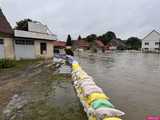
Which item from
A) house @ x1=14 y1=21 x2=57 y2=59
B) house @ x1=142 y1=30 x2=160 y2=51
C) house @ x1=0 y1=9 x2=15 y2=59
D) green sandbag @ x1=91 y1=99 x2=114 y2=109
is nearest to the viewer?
green sandbag @ x1=91 y1=99 x2=114 y2=109

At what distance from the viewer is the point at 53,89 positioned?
8148mm

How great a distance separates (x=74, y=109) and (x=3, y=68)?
425 inches

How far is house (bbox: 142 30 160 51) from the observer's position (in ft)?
224

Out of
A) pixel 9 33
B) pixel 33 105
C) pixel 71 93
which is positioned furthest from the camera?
pixel 9 33

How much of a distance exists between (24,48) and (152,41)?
197ft

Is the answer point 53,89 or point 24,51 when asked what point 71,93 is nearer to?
point 53,89

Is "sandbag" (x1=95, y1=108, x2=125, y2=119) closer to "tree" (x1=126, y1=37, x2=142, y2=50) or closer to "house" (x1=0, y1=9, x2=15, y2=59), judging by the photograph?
"house" (x1=0, y1=9, x2=15, y2=59)

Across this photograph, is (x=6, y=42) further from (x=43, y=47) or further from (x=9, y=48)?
(x=43, y=47)

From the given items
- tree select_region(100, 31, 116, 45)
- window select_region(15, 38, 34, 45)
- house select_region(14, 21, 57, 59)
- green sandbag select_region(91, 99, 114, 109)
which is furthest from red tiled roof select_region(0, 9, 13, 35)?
tree select_region(100, 31, 116, 45)

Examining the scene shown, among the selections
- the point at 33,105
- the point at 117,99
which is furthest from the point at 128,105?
the point at 33,105

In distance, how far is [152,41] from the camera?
69.2m

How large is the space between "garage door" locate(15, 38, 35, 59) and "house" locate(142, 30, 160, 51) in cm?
5814

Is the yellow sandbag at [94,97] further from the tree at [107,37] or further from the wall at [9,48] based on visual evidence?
the tree at [107,37]

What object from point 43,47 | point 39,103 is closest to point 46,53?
point 43,47
